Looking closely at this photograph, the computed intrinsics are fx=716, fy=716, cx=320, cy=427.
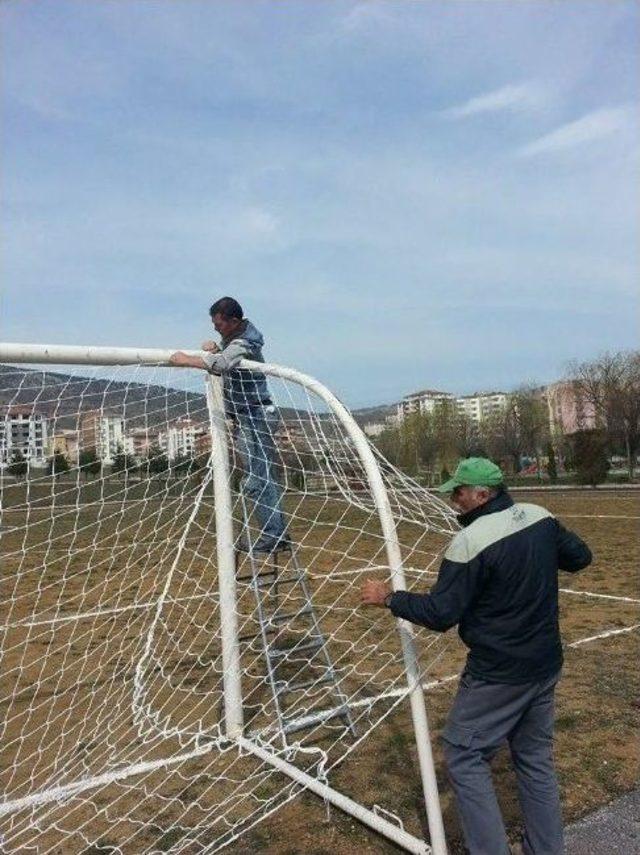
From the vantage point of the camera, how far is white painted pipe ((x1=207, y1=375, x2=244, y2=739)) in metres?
4.34

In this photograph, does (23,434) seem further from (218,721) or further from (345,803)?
(345,803)

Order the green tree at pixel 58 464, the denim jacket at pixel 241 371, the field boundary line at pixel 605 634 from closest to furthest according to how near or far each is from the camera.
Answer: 1. the denim jacket at pixel 241 371
2. the green tree at pixel 58 464
3. the field boundary line at pixel 605 634

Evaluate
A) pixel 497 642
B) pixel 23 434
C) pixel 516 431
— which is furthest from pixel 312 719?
pixel 516 431

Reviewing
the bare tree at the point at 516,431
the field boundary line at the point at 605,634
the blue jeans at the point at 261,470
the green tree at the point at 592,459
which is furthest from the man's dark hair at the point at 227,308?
the bare tree at the point at 516,431

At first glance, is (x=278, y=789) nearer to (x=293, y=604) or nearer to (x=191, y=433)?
(x=191, y=433)

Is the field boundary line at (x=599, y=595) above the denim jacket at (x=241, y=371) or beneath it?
beneath

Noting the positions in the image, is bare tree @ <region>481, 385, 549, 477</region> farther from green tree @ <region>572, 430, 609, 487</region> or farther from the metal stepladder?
the metal stepladder

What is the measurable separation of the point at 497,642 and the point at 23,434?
349 centimetres

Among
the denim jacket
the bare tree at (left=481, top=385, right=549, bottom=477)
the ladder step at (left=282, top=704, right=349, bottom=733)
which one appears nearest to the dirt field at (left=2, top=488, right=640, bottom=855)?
the ladder step at (left=282, top=704, right=349, bottom=733)

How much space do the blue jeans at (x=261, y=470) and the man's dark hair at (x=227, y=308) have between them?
597mm

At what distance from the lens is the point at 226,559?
4.38 meters

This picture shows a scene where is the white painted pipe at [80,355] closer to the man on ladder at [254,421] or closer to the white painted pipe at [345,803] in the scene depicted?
the man on ladder at [254,421]

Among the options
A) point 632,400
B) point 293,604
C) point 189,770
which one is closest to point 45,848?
point 189,770

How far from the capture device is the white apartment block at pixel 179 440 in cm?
504
